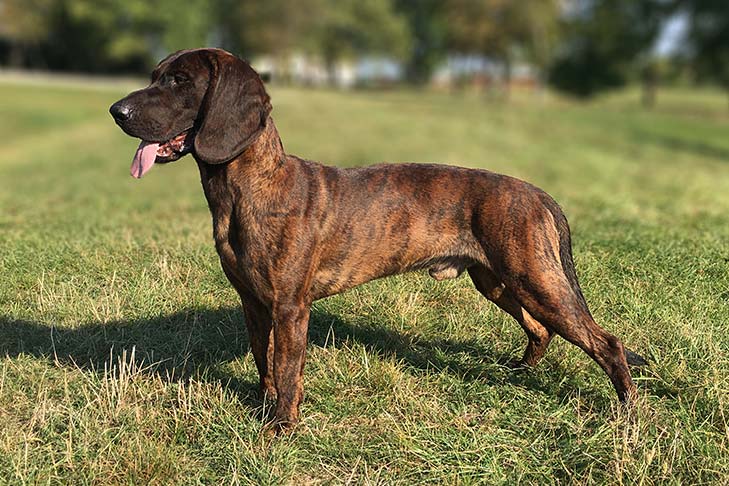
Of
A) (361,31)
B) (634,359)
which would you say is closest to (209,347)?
(634,359)

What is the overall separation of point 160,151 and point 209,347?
5.21 ft

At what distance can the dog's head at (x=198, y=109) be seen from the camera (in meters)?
3.52

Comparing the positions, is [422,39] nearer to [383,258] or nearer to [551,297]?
[383,258]

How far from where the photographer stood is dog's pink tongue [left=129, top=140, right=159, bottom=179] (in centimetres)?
358

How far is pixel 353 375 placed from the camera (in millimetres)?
4305

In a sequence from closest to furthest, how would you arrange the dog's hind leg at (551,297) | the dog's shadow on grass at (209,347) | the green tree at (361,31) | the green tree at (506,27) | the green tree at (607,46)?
the dog's hind leg at (551,297) < the dog's shadow on grass at (209,347) < the green tree at (607,46) < the green tree at (506,27) < the green tree at (361,31)

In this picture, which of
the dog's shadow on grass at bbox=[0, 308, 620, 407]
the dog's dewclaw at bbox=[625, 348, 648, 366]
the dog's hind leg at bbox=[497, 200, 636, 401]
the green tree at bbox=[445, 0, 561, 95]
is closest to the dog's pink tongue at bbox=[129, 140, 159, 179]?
the dog's shadow on grass at bbox=[0, 308, 620, 407]

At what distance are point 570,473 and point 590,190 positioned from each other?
31.8 feet

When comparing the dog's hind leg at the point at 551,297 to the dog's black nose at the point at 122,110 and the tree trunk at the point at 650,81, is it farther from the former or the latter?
the tree trunk at the point at 650,81

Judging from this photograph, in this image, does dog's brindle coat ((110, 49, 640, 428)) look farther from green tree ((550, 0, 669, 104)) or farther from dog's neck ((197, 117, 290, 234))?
green tree ((550, 0, 669, 104))

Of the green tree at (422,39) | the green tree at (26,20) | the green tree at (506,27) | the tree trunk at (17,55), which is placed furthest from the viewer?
the green tree at (422,39)

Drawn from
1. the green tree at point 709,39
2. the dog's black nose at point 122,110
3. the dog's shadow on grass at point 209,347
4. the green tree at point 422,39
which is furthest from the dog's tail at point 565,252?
the green tree at point 422,39

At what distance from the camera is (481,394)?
13.7 feet

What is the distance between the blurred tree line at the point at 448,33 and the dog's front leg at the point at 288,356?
50.6 metres
